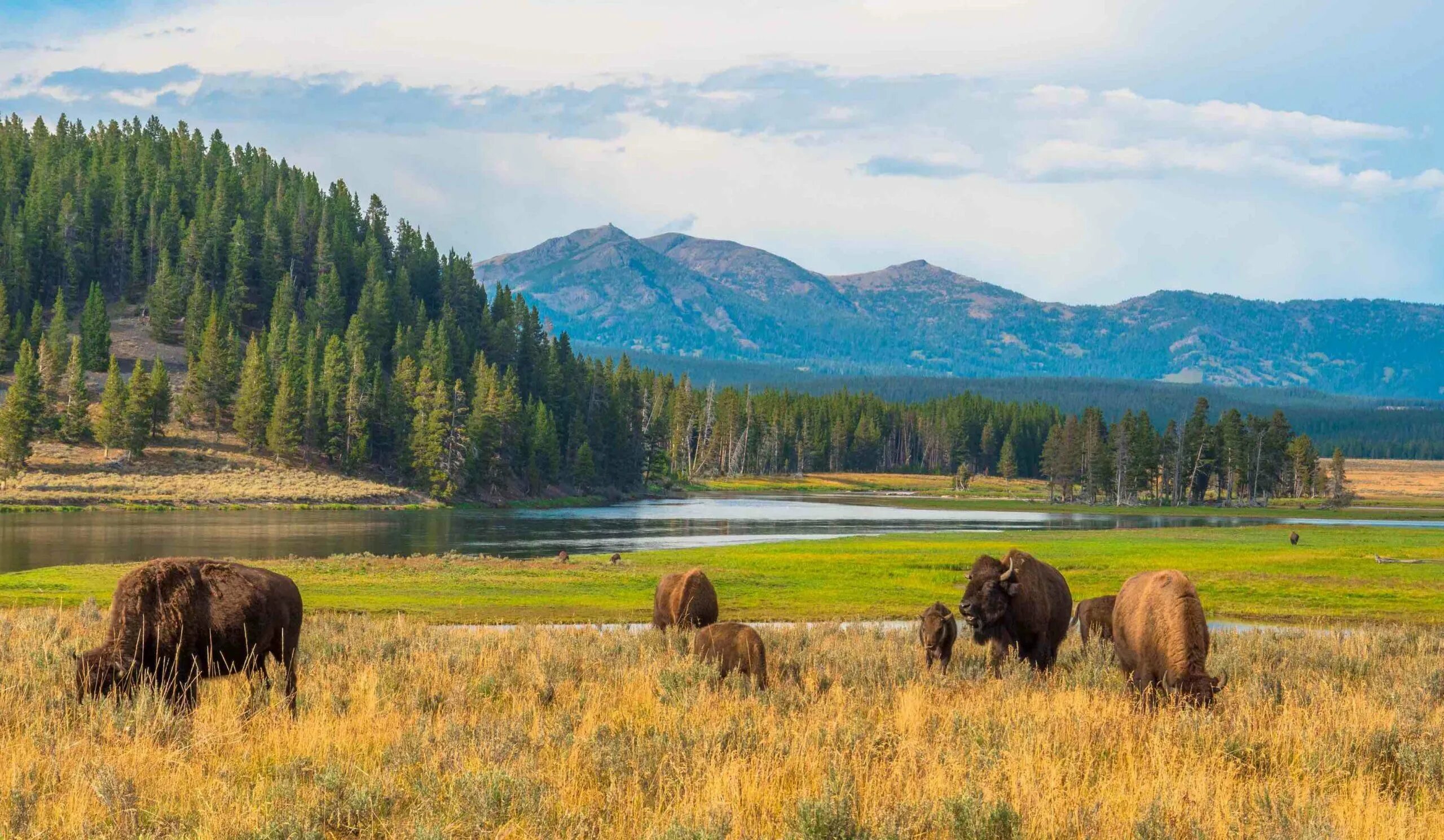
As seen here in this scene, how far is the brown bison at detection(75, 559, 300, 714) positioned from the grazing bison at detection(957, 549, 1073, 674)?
10009mm

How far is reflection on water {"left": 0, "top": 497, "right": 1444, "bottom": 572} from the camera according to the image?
178 feet

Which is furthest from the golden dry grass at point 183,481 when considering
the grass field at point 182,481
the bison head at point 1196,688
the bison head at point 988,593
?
the bison head at point 1196,688

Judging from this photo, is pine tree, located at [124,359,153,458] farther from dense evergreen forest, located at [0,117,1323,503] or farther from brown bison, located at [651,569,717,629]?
brown bison, located at [651,569,717,629]

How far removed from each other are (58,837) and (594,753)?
4.62 m

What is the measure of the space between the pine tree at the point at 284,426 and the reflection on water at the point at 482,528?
16.7 metres

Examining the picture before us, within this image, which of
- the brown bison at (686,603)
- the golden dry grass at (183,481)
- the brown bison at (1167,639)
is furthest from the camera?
the golden dry grass at (183,481)

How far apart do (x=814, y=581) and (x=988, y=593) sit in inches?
941

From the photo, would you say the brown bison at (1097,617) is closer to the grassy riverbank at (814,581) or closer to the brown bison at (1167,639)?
the brown bison at (1167,639)

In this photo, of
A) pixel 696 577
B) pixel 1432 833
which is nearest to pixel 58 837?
pixel 1432 833

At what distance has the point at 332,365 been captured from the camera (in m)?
116

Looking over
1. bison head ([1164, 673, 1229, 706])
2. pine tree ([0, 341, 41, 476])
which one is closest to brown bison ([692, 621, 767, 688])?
bison head ([1164, 673, 1229, 706])

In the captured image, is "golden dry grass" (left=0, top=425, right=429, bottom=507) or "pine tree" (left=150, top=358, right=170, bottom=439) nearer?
"golden dry grass" (left=0, top=425, right=429, bottom=507)

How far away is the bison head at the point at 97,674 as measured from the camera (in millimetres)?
12562

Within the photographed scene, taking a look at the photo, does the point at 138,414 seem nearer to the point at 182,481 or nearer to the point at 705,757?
the point at 182,481
